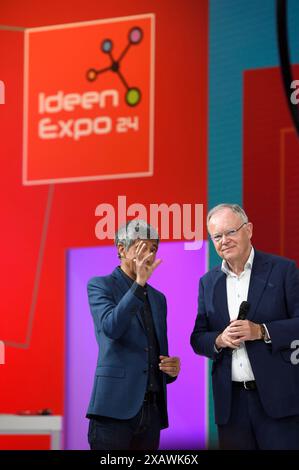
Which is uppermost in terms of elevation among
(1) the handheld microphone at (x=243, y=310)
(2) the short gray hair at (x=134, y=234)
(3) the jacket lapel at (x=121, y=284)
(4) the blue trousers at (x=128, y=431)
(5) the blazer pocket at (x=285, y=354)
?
(2) the short gray hair at (x=134, y=234)

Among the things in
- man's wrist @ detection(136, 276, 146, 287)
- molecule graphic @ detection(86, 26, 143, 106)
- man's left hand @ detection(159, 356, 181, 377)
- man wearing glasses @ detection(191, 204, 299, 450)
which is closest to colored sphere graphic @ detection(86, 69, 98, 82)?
molecule graphic @ detection(86, 26, 143, 106)

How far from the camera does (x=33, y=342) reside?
4.80 metres

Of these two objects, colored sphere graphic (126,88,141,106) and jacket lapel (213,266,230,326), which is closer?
jacket lapel (213,266,230,326)

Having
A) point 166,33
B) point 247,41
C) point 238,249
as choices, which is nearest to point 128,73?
point 166,33

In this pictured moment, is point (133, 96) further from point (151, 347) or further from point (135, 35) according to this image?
point (151, 347)

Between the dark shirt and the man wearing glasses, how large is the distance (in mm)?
174

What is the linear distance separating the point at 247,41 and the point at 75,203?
1.38m

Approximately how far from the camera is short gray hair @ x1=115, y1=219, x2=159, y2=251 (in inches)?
118

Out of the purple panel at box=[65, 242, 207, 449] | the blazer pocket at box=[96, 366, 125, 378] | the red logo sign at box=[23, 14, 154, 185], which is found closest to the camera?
the blazer pocket at box=[96, 366, 125, 378]

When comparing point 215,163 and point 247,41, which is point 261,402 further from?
point 247,41

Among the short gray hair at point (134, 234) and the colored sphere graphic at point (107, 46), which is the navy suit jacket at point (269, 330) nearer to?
the short gray hair at point (134, 234)

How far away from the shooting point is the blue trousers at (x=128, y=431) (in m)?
2.86

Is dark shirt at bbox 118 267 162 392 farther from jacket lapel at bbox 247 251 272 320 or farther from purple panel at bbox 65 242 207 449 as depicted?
purple panel at bbox 65 242 207 449

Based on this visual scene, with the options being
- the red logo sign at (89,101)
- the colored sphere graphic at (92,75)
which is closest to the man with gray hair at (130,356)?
the red logo sign at (89,101)
